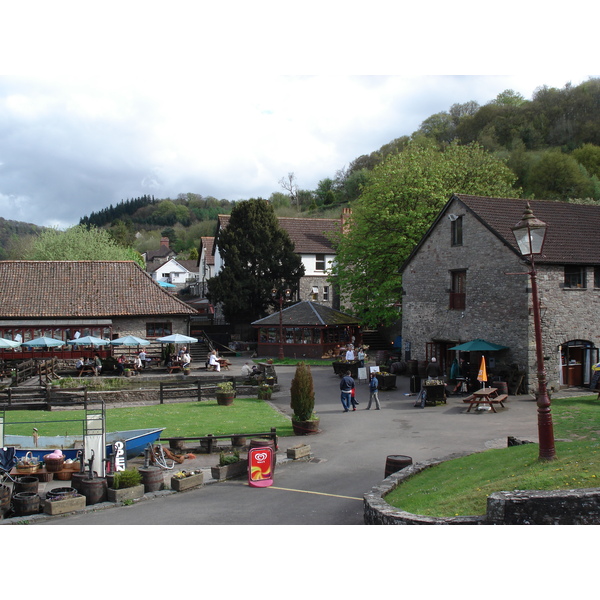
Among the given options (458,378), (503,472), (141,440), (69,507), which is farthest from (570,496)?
(458,378)

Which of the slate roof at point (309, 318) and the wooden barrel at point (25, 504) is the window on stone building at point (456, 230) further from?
the wooden barrel at point (25, 504)

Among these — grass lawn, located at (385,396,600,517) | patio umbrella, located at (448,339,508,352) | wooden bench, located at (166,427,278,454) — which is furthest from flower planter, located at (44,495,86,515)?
patio umbrella, located at (448,339,508,352)

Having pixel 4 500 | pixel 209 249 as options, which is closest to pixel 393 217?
pixel 4 500

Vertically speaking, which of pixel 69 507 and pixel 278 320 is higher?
pixel 278 320

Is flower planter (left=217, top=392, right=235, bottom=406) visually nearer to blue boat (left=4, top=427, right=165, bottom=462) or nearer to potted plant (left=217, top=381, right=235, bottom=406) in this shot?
potted plant (left=217, top=381, right=235, bottom=406)

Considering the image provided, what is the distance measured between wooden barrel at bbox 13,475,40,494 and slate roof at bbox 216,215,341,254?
3928 centimetres

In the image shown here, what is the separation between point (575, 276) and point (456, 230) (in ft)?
18.0

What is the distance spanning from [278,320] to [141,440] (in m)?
25.4

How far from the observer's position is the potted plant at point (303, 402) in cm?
1714

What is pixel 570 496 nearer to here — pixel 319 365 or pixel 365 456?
pixel 365 456

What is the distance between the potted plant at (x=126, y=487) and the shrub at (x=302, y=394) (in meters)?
6.33

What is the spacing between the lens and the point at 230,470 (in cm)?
1320

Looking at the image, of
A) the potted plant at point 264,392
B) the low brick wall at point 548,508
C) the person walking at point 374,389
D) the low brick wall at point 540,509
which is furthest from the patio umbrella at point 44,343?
the low brick wall at point 548,508

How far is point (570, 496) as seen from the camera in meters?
7.06
